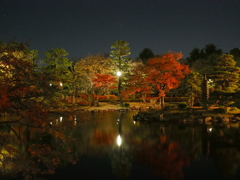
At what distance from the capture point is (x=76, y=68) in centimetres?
3231

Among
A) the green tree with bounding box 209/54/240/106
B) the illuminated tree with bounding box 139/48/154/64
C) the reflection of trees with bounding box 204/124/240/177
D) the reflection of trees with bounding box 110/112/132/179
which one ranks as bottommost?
the reflection of trees with bounding box 110/112/132/179

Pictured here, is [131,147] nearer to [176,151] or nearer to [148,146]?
[148,146]

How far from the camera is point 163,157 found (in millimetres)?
10078

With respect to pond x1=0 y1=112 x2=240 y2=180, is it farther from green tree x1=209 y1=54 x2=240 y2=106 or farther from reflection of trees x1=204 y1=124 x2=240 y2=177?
green tree x1=209 y1=54 x2=240 y2=106

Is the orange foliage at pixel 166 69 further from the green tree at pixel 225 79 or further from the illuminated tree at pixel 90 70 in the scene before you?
the illuminated tree at pixel 90 70

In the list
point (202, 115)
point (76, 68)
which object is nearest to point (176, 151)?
point (202, 115)

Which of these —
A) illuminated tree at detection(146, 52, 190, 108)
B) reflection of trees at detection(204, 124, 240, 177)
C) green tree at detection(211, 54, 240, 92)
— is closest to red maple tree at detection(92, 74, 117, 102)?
illuminated tree at detection(146, 52, 190, 108)

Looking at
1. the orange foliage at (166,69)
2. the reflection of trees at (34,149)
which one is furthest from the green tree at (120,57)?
the reflection of trees at (34,149)

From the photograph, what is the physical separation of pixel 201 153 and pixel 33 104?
26.5 feet

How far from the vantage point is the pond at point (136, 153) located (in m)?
8.12

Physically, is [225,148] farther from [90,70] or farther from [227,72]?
[90,70]

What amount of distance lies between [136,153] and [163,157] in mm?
1370

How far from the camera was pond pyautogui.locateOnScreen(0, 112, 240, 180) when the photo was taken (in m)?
8.12

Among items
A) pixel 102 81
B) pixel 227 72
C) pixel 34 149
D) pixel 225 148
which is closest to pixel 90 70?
pixel 102 81
